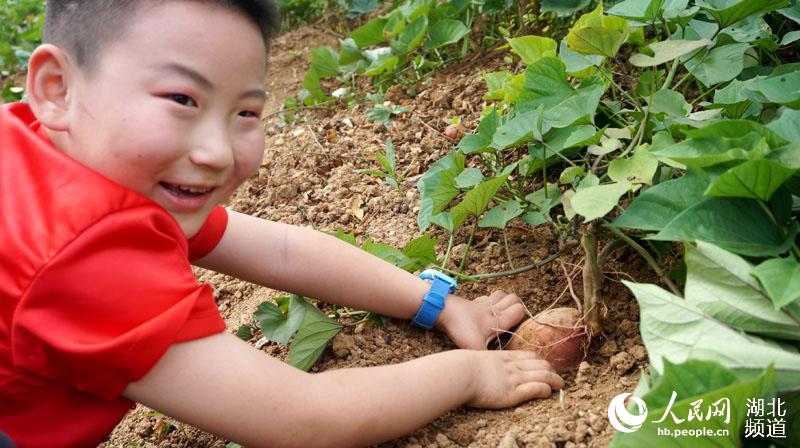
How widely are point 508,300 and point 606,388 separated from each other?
26cm

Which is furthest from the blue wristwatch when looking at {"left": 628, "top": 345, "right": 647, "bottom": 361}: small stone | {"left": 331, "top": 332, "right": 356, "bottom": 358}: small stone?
{"left": 628, "top": 345, "right": 647, "bottom": 361}: small stone

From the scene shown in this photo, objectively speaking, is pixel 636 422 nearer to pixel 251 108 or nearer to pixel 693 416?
pixel 693 416

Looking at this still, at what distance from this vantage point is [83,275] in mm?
946

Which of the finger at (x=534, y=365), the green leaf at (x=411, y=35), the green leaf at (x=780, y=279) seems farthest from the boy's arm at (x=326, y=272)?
the green leaf at (x=411, y=35)

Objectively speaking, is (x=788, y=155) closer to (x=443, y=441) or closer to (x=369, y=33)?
(x=443, y=441)

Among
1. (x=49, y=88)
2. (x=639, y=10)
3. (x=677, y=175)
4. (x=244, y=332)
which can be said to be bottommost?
(x=244, y=332)

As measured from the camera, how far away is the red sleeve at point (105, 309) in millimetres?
941

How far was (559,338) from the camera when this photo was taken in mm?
1267

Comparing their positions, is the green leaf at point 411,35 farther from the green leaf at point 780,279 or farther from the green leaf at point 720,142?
the green leaf at point 780,279

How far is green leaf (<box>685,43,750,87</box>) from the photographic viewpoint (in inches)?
52.4

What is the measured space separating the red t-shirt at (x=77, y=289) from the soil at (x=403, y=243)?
1.12 feet

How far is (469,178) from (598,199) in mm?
319

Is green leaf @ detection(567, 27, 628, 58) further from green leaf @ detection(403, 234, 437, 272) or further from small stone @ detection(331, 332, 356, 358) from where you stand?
small stone @ detection(331, 332, 356, 358)

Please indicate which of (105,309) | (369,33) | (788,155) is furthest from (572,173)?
(369,33)
